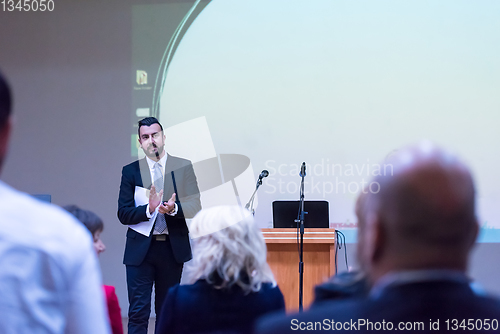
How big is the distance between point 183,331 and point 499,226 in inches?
138

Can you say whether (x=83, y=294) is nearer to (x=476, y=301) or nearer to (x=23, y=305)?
(x=23, y=305)

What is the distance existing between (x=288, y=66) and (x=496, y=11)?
1.80m

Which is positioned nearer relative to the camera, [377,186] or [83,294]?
[377,186]

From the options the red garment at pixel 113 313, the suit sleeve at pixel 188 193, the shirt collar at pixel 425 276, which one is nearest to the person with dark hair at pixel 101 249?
the red garment at pixel 113 313

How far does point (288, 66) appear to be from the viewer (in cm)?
422

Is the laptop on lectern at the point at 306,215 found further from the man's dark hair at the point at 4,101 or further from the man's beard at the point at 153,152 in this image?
the man's dark hair at the point at 4,101

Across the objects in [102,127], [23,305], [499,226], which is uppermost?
[102,127]

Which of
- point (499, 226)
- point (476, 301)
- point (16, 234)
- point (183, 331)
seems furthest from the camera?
point (499, 226)

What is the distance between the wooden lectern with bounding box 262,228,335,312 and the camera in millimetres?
3193

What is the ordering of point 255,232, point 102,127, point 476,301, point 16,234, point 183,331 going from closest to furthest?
1. point 476,301
2. point 16,234
3. point 183,331
4. point 255,232
5. point 102,127

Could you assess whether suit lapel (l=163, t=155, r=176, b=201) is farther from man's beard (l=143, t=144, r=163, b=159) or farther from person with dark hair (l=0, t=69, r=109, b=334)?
person with dark hair (l=0, t=69, r=109, b=334)

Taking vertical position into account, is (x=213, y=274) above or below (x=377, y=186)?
below

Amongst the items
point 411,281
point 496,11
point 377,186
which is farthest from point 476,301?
point 496,11

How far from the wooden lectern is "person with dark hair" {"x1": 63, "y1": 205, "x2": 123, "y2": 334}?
5.06 feet
